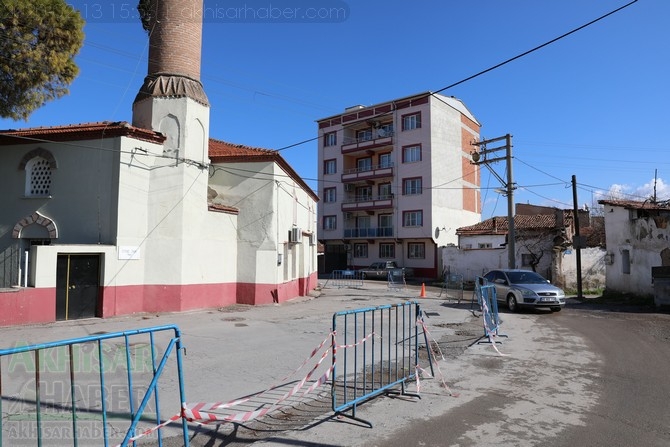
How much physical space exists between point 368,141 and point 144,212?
110 feet

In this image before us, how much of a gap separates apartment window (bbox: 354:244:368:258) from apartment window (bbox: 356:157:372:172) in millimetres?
8235

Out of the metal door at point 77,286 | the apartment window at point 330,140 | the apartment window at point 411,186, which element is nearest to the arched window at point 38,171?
the metal door at point 77,286

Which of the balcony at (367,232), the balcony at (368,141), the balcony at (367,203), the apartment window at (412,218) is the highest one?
the balcony at (368,141)

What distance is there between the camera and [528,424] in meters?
5.14

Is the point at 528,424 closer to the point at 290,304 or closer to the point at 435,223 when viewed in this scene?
the point at 290,304

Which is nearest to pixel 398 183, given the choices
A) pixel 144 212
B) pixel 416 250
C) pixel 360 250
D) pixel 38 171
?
pixel 416 250

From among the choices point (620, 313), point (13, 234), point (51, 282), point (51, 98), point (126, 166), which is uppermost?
point (51, 98)

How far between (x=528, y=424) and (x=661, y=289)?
15.8 metres

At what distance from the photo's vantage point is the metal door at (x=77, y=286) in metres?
12.9

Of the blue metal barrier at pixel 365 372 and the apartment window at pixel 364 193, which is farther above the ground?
the apartment window at pixel 364 193

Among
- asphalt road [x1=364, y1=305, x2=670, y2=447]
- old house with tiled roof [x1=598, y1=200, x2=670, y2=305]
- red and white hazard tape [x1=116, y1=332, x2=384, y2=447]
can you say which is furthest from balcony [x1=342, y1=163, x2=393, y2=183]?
A: red and white hazard tape [x1=116, y1=332, x2=384, y2=447]

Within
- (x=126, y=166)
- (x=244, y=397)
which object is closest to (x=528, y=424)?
(x=244, y=397)

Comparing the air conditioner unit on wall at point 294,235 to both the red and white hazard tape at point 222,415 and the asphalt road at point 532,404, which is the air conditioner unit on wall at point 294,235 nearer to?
the asphalt road at point 532,404

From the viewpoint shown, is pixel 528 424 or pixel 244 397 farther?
pixel 244 397
